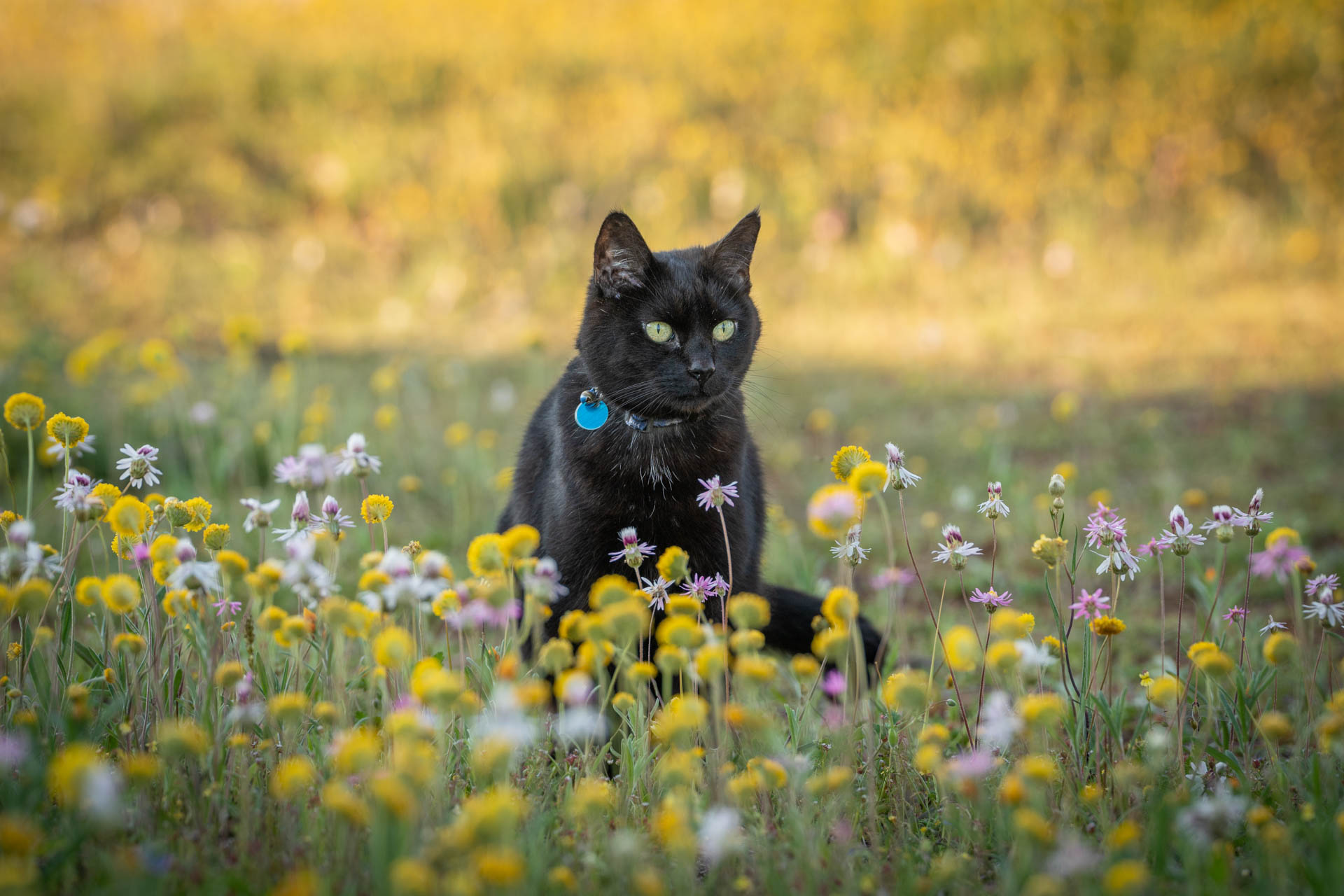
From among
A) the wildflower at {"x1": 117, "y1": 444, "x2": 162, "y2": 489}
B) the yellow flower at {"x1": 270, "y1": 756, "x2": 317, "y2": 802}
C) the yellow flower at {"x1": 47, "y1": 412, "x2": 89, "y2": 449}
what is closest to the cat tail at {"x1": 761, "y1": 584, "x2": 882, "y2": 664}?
the yellow flower at {"x1": 270, "y1": 756, "x2": 317, "y2": 802}

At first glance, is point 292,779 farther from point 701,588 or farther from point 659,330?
point 659,330

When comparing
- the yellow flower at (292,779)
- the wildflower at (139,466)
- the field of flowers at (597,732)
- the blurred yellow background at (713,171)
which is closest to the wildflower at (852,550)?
the field of flowers at (597,732)

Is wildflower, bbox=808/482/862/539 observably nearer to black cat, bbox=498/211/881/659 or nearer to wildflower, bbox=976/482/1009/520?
wildflower, bbox=976/482/1009/520

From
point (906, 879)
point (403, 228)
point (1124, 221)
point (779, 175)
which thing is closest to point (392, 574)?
A: point (906, 879)

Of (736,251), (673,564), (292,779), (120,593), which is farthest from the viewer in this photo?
(736,251)

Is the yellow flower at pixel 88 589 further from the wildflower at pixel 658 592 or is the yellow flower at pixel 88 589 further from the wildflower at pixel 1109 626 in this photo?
the wildflower at pixel 1109 626

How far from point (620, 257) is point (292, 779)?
1281 mm

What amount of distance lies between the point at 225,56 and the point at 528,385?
553cm

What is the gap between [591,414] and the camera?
1.89 m

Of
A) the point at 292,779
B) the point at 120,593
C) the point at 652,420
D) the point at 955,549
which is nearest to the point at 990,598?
the point at 955,549

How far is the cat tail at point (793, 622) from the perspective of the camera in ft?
6.85

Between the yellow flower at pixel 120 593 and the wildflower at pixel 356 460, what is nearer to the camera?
the yellow flower at pixel 120 593

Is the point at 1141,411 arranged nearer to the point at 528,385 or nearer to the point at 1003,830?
the point at 528,385

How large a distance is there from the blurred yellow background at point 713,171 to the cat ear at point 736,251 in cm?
342
